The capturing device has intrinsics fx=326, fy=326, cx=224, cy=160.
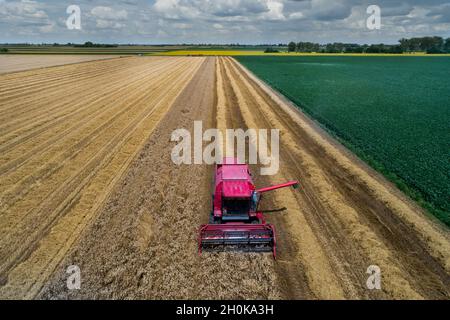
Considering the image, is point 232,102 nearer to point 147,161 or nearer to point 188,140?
point 188,140

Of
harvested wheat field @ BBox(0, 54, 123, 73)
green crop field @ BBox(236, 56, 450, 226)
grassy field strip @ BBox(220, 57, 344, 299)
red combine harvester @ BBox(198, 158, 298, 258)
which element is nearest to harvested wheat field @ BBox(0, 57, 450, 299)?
grassy field strip @ BBox(220, 57, 344, 299)

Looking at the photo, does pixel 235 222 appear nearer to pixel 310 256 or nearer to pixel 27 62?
pixel 310 256

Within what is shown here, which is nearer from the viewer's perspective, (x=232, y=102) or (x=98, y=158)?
(x=98, y=158)

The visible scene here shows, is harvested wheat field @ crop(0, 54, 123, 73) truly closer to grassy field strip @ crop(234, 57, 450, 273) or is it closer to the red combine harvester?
grassy field strip @ crop(234, 57, 450, 273)

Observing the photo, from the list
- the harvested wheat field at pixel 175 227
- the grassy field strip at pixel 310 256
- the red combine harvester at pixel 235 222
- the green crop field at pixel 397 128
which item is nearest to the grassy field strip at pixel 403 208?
the harvested wheat field at pixel 175 227

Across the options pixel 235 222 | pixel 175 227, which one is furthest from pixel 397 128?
pixel 175 227

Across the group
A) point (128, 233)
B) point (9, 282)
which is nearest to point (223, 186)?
point (128, 233)
